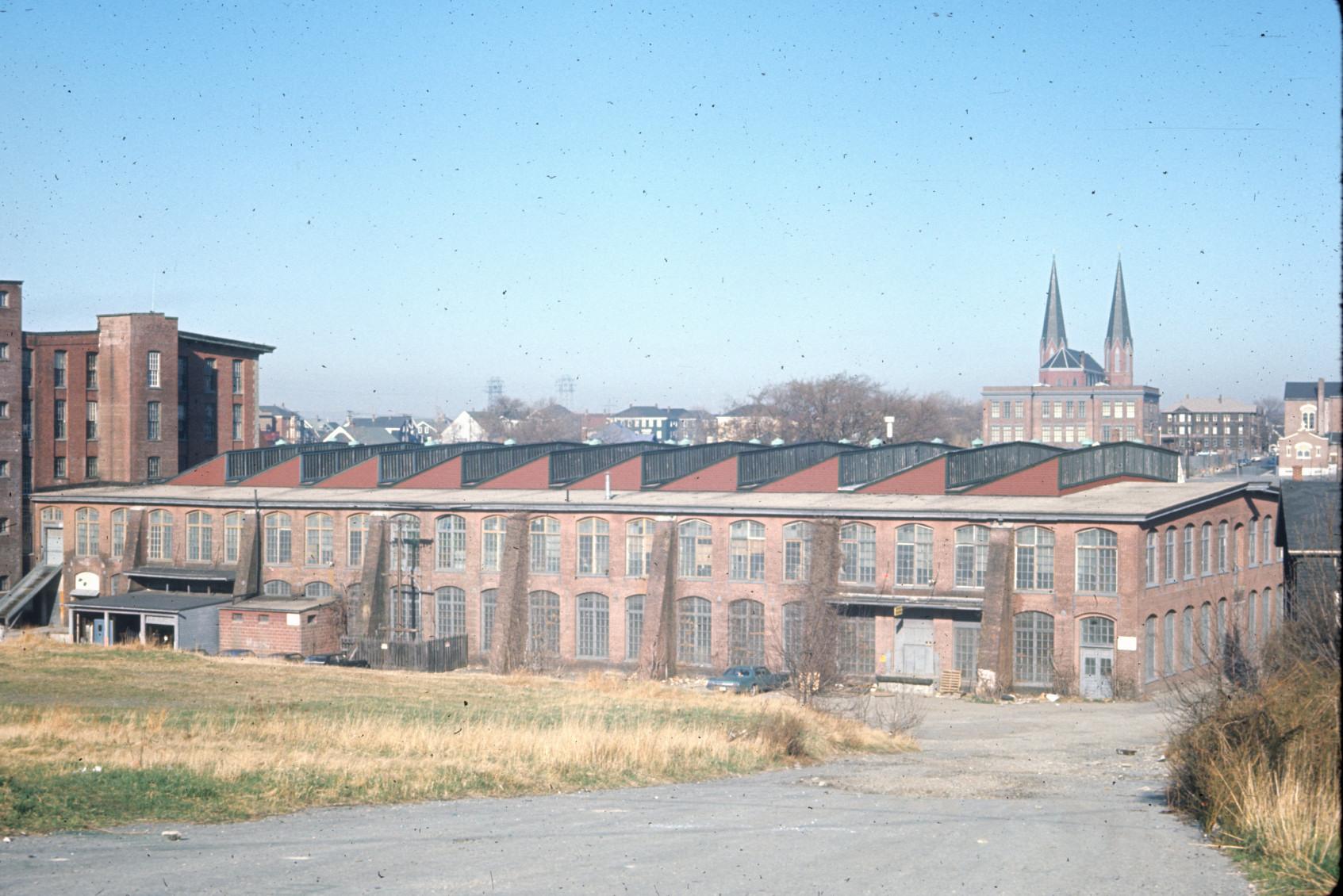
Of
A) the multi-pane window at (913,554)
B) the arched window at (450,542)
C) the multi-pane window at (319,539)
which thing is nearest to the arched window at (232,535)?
the multi-pane window at (319,539)

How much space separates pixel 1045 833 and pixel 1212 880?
2.92 metres

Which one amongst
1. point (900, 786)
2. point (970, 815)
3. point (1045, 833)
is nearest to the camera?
point (1045, 833)

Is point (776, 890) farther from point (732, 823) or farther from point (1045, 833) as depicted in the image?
point (1045, 833)

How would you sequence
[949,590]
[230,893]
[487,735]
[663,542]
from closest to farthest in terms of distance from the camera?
[230,893] → [487,735] → [949,590] → [663,542]

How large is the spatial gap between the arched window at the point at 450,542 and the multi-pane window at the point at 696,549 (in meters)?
8.37

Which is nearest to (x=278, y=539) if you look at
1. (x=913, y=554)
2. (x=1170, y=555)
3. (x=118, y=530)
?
(x=118, y=530)

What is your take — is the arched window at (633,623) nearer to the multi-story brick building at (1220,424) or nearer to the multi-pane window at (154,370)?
the multi-pane window at (154,370)

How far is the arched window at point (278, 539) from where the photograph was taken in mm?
49594

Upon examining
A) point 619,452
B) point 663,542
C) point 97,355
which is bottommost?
point 663,542

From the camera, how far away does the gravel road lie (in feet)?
39.5

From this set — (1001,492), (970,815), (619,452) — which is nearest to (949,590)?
(1001,492)

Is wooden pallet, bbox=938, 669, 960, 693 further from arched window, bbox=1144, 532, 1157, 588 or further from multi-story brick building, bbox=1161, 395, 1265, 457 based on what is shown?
multi-story brick building, bbox=1161, 395, 1265, 457

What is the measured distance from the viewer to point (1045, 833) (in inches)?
587

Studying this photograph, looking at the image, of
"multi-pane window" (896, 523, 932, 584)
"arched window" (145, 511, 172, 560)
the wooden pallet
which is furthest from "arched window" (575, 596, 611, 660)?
"arched window" (145, 511, 172, 560)
